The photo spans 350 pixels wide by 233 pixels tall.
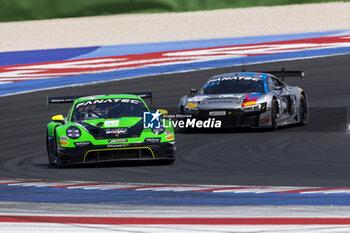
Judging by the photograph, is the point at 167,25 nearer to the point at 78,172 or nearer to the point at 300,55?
the point at 300,55

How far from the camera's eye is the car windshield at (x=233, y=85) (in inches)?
637

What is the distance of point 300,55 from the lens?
24.9 metres

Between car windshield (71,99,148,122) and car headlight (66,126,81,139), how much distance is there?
1.94 feet

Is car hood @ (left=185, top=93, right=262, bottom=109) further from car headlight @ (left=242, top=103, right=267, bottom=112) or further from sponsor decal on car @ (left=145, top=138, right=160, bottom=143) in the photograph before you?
sponsor decal on car @ (left=145, top=138, right=160, bottom=143)

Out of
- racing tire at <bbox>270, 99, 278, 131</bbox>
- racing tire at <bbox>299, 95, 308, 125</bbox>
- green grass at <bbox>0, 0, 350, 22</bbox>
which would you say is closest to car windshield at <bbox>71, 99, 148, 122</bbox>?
racing tire at <bbox>270, 99, 278, 131</bbox>

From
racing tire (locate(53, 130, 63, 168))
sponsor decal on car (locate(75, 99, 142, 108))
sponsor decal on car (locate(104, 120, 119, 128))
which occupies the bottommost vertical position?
→ racing tire (locate(53, 130, 63, 168))

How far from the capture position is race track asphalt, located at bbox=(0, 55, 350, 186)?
10.5 m

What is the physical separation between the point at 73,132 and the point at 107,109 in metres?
1.00

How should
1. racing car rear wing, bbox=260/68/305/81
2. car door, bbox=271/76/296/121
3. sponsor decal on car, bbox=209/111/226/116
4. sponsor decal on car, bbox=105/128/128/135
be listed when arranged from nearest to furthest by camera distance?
sponsor decal on car, bbox=105/128/128/135
sponsor decal on car, bbox=209/111/226/116
car door, bbox=271/76/296/121
racing car rear wing, bbox=260/68/305/81

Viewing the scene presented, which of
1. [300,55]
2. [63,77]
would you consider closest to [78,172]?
[63,77]

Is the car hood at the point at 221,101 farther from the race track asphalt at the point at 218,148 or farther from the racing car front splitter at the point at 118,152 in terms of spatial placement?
the racing car front splitter at the point at 118,152

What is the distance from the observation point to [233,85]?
16.4 m

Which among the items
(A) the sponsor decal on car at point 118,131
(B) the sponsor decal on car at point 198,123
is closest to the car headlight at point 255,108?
(B) the sponsor decal on car at point 198,123

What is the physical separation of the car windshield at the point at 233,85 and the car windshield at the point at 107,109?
12.7 feet
